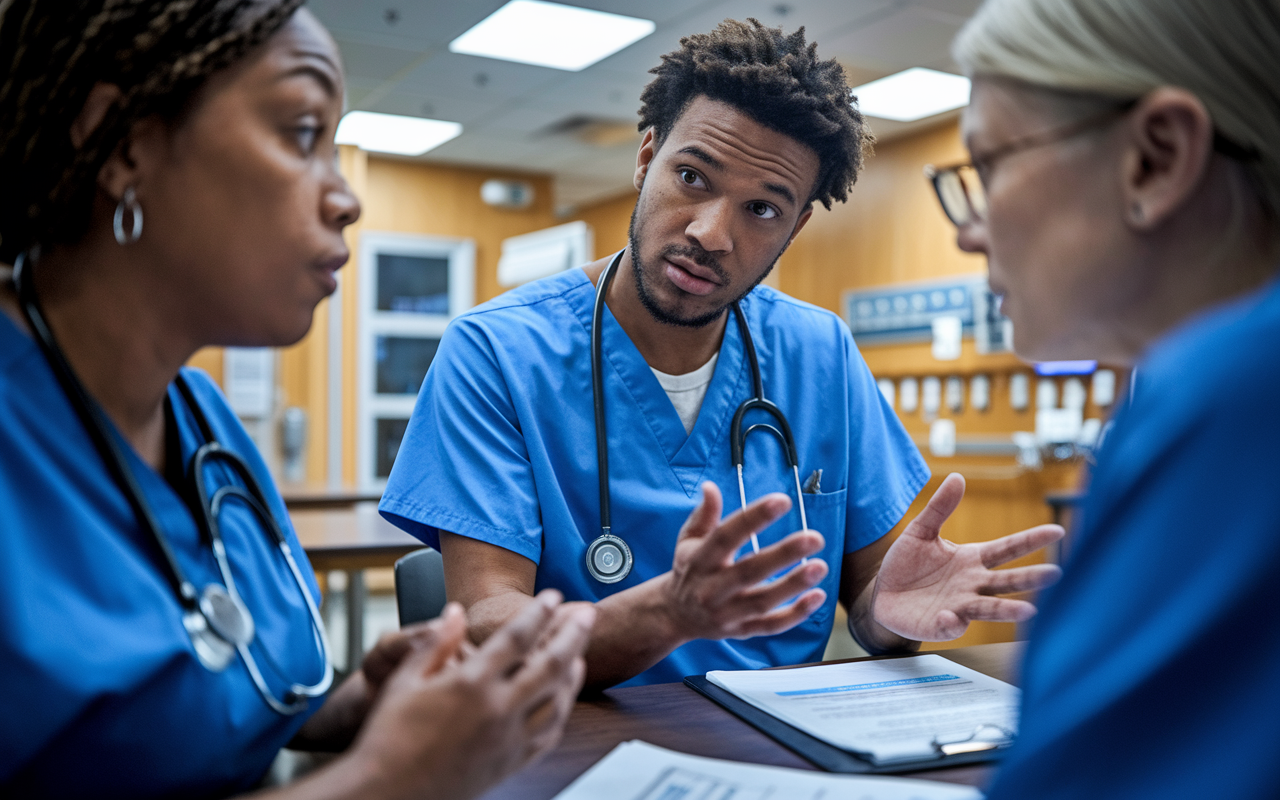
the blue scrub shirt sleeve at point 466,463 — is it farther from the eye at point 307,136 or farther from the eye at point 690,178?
the eye at point 307,136

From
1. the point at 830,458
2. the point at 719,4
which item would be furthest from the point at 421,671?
the point at 719,4

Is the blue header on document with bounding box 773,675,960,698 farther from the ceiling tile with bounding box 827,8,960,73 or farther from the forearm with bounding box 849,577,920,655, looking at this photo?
the ceiling tile with bounding box 827,8,960,73

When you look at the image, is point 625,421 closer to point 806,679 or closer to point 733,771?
point 806,679

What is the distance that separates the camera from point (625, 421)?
1.40 m

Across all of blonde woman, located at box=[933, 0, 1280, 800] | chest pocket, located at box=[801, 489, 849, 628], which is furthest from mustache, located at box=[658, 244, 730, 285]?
blonde woman, located at box=[933, 0, 1280, 800]

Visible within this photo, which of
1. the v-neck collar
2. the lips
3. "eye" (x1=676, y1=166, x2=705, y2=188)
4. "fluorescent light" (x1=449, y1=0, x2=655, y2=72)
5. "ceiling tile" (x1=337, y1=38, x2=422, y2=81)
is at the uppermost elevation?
"fluorescent light" (x1=449, y1=0, x2=655, y2=72)

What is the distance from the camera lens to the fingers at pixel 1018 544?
112 cm

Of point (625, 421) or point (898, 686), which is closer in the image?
point (898, 686)

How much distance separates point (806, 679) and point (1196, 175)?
665 mm

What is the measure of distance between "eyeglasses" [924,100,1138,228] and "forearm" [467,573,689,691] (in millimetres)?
456

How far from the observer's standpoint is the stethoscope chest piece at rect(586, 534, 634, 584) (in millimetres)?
1270

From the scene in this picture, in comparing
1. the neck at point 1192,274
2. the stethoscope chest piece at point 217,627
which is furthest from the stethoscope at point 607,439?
the neck at point 1192,274

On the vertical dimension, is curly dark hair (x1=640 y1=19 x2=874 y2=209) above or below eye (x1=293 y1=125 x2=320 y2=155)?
above

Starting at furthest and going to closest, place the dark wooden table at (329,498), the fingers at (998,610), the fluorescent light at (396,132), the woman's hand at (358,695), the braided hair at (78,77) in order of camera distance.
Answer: the fluorescent light at (396,132) → the dark wooden table at (329,498) → the fingers at (998,610) → the woman's hand at (358,695) → the braided hair at (78,77)
